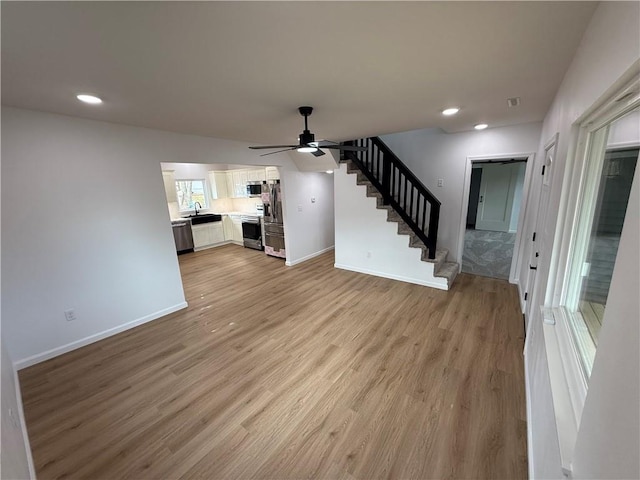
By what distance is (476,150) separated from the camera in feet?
13.0

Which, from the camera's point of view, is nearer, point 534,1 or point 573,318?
point 534,1

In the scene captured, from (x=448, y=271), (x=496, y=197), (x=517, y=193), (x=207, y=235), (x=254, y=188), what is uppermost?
(x=254, y=188)

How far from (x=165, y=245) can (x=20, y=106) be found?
176 centimetres

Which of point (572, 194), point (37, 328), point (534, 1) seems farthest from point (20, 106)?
point (572, 194)

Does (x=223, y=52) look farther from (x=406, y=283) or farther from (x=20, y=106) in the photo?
(x=406, y=283)

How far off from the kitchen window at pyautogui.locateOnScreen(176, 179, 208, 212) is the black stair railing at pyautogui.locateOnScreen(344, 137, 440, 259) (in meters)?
4.57

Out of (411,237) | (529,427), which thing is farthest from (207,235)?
(529,427)

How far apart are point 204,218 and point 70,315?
419cm

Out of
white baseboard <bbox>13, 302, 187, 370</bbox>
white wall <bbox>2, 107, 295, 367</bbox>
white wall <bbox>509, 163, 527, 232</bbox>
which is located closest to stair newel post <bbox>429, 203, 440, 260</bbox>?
white wall <bbox>2, 107, 295, 367</bbox>

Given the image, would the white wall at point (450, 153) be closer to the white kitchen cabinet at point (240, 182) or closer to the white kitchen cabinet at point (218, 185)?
the white kitchen cabinet at point (240, 182)

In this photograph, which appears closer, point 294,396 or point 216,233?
point 294,396

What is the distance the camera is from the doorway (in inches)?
256

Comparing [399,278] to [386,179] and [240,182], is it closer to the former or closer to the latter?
[386,179]

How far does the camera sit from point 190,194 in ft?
22.9
